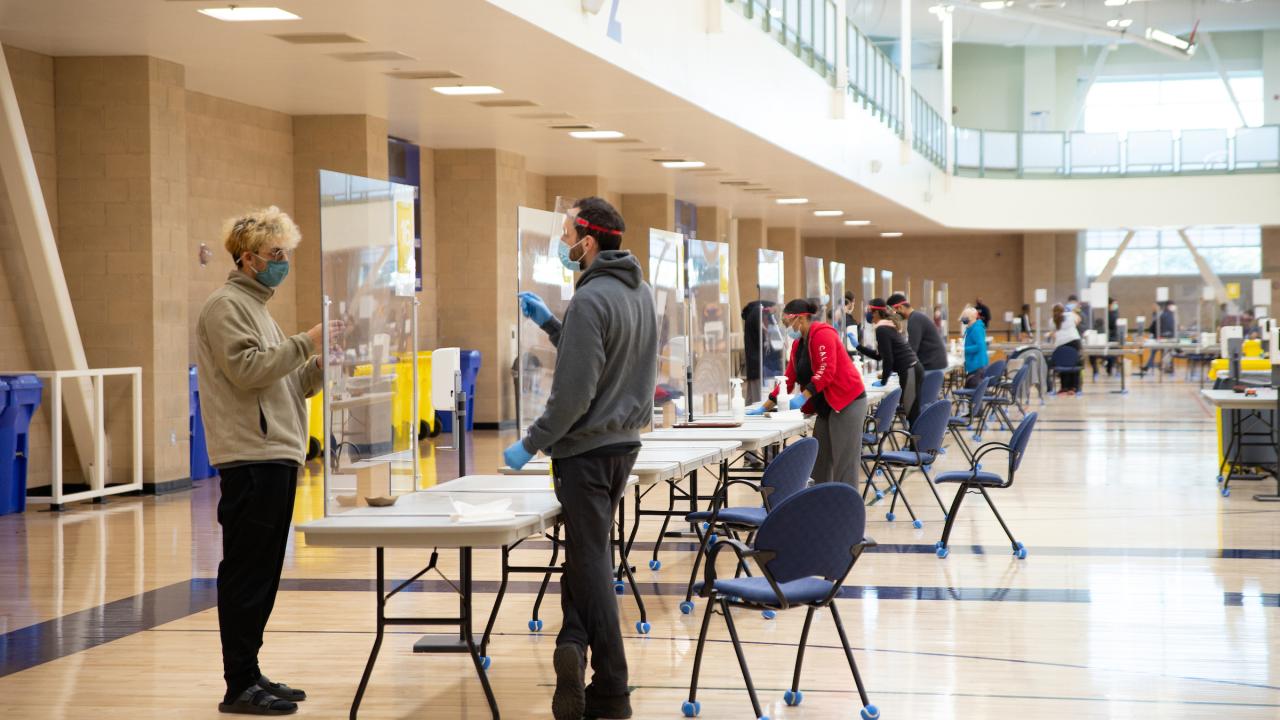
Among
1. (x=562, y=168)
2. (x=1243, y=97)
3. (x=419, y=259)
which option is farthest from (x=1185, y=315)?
(x=419, y=259)

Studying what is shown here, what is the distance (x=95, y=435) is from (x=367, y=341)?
5522 mm

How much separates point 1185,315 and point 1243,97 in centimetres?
550

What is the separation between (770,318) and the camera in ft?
34.3

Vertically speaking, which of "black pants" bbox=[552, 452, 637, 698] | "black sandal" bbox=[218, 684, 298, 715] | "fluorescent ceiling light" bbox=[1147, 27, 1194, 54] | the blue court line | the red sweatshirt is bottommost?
the blue court line

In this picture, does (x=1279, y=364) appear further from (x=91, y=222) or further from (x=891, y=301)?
(x=91, y=222)

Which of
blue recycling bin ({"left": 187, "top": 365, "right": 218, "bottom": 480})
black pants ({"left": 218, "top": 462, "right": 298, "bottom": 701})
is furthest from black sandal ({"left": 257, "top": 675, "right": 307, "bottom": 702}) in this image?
blue recycling bin ({"left": 187, "top": 365, "right": 218, "bottom": 480})

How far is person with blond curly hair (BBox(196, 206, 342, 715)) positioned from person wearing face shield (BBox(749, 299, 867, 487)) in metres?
3.71

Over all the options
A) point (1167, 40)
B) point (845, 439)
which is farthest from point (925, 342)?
point (1167, 40)

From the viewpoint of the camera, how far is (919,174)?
24.0 meters

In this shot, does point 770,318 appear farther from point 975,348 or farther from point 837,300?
point 975,348

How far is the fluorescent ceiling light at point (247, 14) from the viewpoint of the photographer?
7.86 metres

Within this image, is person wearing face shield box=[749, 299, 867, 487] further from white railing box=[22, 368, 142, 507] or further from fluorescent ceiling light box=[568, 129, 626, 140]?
fluorescent ceiling light box=[568, 129, 626, 140]

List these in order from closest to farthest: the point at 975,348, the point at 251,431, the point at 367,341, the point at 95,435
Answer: the point at 251,431, the point at 367,341, the point at 95,435, the point at 975,348

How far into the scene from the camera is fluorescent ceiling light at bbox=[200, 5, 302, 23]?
7.86m
